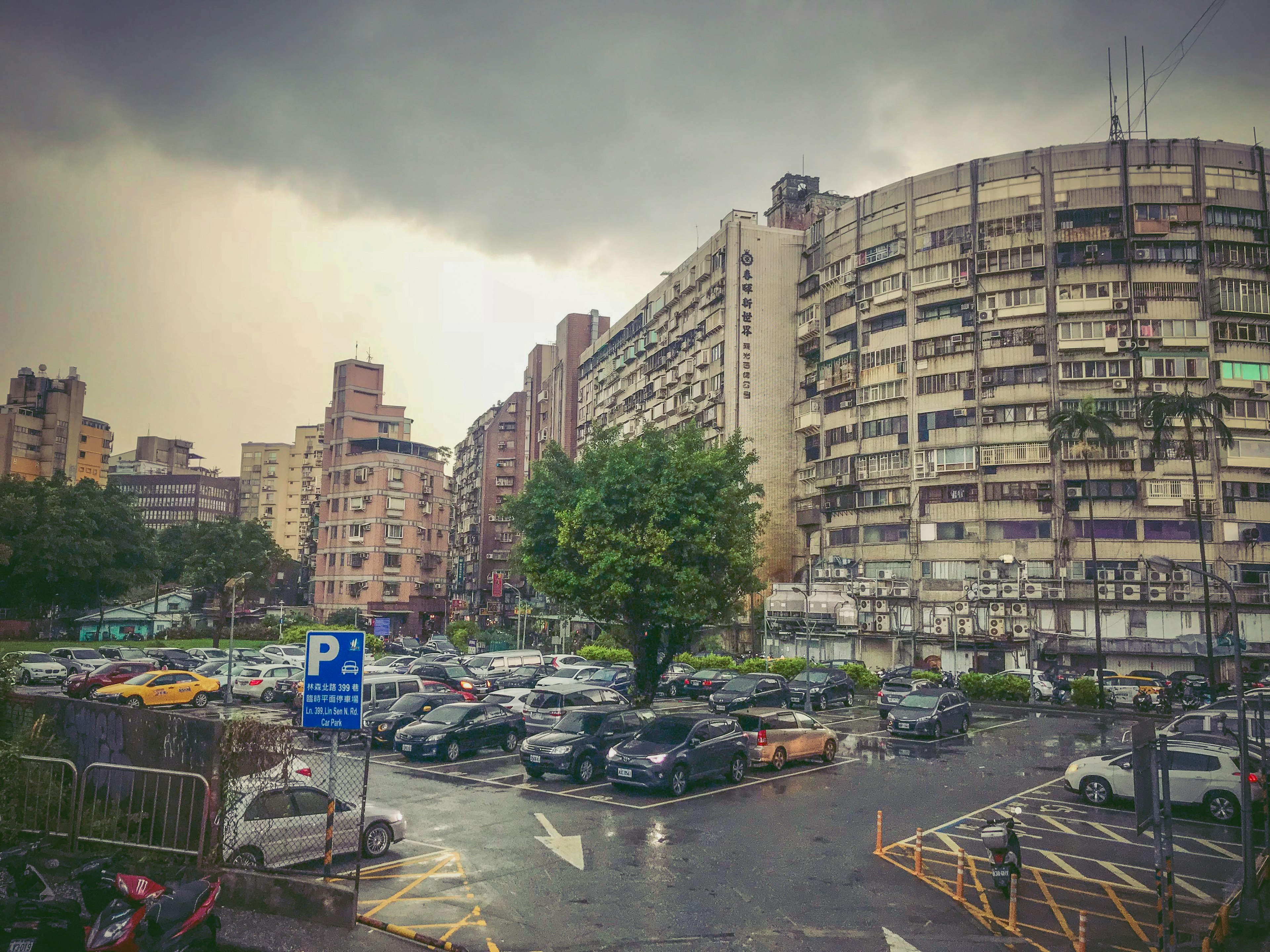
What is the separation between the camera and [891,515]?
6019 centimetres

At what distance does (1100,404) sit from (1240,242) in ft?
43.6

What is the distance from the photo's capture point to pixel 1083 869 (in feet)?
45.5

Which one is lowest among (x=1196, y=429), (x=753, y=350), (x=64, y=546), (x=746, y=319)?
(x=64, y=546)

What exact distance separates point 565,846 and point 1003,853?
6.88 m

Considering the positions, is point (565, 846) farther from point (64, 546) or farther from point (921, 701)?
point (64, 546)

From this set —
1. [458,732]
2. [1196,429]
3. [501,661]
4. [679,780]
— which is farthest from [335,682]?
[1196,429]

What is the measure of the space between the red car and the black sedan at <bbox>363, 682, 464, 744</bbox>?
1313 cm

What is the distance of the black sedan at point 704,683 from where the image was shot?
38.9 metres

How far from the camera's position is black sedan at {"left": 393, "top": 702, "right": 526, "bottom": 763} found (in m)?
22.5

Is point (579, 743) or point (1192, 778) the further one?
point (579, 743)

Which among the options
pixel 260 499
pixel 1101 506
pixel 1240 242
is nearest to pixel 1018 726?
pixel 1101 506

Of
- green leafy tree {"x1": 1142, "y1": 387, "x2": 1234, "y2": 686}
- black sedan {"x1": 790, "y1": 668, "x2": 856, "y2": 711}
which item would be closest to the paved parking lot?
black sedan {"x1": 790, "y1": 668, "x2": 856, "y2": 711}

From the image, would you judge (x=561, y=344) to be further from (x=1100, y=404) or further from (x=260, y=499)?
(x=260, y=499)

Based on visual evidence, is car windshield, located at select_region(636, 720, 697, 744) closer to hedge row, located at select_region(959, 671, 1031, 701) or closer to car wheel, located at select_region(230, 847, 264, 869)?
car wheel, located at select_region(230, 847, 264, 869)
